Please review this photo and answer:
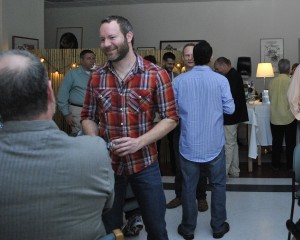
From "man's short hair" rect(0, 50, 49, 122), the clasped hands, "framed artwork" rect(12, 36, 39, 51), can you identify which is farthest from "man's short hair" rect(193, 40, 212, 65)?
"framed artwork" rect(12, 36, 39, 51)

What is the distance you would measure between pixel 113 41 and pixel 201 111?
1.31 meters

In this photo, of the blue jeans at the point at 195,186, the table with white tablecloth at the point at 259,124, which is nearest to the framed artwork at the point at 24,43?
the table with white tablecloth at the point at 259,124

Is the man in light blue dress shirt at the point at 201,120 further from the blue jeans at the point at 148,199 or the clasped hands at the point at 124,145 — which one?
the clasped hands at the point at 124,145

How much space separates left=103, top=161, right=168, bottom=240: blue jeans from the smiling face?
2.00ft

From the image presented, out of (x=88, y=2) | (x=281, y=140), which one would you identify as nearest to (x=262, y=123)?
(x=281, y=140)

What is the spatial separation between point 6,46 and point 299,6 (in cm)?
665

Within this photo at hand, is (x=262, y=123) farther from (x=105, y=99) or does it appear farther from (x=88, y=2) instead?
(x=88, y=2)

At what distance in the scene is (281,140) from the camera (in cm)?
630

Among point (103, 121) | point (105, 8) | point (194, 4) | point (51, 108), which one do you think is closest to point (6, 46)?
point (105, 8)

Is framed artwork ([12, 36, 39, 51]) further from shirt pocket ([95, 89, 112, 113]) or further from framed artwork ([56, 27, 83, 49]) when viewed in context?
shirt pocket ([95, 89, 112, 113])

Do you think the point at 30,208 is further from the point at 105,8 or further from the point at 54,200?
the point at 105,8

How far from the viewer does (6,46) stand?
7434 mm

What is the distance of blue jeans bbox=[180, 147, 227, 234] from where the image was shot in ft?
11.2

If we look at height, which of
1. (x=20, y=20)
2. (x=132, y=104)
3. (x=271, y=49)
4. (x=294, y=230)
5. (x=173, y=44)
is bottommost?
(x=294, y=230)
